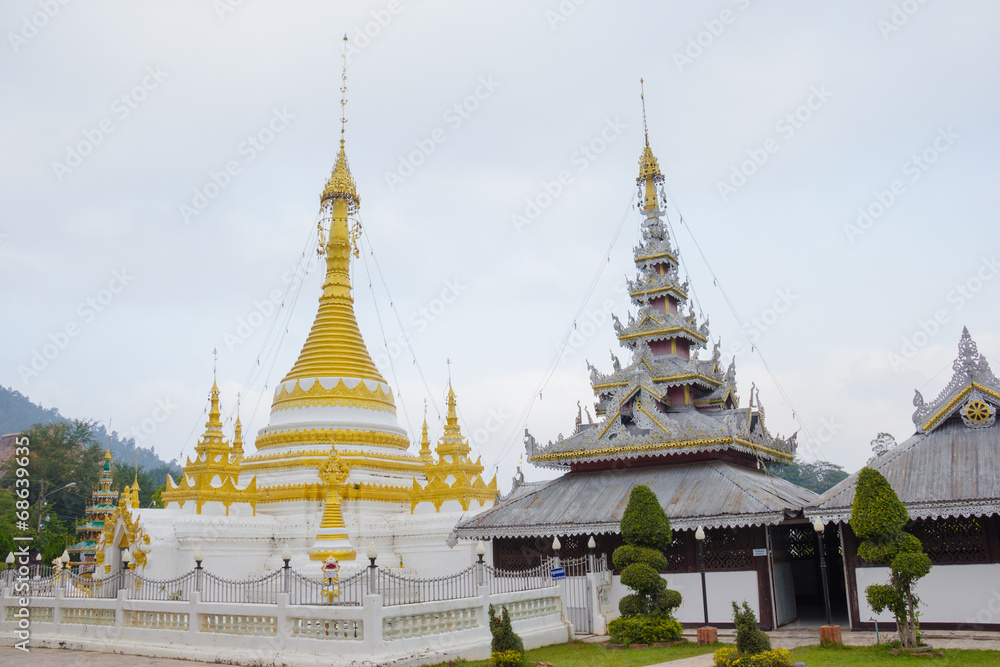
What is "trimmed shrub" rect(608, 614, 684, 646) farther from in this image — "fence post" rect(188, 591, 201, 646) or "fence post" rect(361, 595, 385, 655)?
"fence post" rect(188, 591, 201, 646)

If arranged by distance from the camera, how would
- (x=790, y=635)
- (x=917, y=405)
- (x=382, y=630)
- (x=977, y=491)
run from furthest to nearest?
(x=917, y=405)
(x=790, y=635)
(x=977, y=491)
(x=382, y=630)

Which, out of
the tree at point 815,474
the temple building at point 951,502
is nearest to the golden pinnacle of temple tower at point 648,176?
the temple building at point 951,502

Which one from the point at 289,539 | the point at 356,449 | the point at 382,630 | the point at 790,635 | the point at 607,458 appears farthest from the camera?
the point at 356,449

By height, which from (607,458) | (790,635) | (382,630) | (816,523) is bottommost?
(790,635)

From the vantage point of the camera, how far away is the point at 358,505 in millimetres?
33594

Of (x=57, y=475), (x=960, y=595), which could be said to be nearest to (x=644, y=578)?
(x=960, y=595)

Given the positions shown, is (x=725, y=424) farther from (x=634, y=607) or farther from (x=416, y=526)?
(x=416, y=526)

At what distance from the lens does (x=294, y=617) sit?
49.9ft

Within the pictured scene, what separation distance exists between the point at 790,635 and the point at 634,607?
3957 mm

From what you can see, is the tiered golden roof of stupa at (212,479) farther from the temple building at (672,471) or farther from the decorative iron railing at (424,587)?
the decorative iron railing at (424,587)

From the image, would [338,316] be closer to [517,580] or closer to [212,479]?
[212,479]

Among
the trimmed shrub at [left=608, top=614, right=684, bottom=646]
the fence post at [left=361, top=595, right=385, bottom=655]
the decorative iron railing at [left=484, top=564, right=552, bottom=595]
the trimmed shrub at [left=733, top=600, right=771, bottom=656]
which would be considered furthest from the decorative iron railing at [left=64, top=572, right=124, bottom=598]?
the trimmed shrub at [left=733, top=600, right=771, bottom=656]

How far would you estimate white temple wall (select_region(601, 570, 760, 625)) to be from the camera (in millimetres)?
20938

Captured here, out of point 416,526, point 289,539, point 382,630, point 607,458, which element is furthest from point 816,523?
point 289,539
